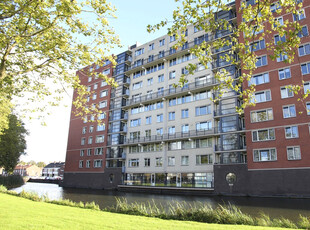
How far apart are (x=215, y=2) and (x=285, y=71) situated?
95.5 feet

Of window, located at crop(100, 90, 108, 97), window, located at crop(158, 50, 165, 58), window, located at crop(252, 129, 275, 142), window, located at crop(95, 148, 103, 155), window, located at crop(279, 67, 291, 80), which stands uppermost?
window, located at crop(158, 50, 165, 58)

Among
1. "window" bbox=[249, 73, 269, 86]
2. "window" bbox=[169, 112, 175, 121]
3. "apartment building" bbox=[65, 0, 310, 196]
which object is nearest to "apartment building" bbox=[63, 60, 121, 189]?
"apartment building" bbox=[65, 0, 310, 196]

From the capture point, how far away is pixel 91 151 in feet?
175

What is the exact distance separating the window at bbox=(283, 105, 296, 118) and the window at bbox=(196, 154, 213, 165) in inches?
456

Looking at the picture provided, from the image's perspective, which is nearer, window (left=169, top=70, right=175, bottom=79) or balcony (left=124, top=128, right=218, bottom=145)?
balcony (left=124, top=128, right=218, bottom=145)

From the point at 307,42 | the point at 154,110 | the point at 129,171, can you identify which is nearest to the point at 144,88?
the point at 154,110

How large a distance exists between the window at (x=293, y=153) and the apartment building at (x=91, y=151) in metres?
29.2

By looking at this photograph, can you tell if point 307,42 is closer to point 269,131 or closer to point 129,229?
point 269,131

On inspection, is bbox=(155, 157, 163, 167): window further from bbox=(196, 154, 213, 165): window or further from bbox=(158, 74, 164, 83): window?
bbox=(158, 74, 164, 83): window

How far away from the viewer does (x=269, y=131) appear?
30625mm

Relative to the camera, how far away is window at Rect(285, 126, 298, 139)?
2876cm

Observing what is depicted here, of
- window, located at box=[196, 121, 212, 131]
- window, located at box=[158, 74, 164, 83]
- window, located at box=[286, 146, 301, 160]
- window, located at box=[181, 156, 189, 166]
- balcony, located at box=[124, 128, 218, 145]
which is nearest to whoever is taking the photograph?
window, located at box=[286, 146, 301, 160]

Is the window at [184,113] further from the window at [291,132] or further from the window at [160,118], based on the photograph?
the window at [291,132]

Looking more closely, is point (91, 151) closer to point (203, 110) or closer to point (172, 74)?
point (172, 74)
